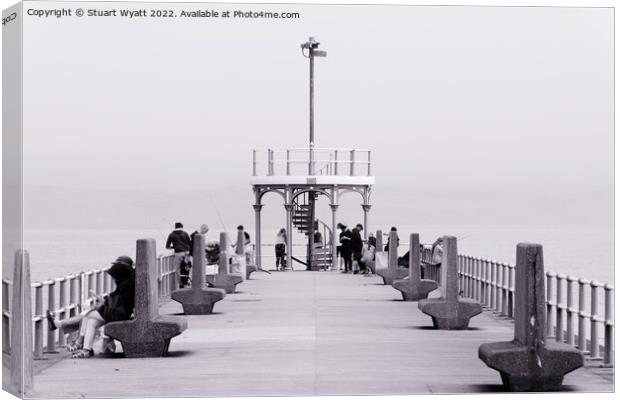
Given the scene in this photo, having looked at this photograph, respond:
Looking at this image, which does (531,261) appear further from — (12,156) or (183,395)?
(12,156)

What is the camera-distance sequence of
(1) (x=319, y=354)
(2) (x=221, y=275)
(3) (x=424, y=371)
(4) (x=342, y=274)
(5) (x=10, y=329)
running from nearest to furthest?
(5) (x=10, y=329), (3) (x=424, y=371), (1) (x=319, y=354), (2) (x=221, y=275), (4) (x=342, y=274)

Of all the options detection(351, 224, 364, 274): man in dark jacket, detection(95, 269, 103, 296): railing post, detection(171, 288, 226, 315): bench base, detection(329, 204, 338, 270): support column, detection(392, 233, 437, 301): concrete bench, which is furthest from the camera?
detection(329, 204, 338, 270): support column

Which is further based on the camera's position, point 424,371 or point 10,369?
point 424,371

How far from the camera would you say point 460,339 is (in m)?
17.6

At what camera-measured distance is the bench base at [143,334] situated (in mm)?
14727

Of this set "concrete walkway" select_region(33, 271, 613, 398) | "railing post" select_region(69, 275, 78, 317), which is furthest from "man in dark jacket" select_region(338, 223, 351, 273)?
"railing post" select_region(69, 275, 78, 317)

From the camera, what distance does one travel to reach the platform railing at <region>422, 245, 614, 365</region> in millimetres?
14731

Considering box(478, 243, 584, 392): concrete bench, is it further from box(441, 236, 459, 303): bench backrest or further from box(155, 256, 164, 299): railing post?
box(155, 256, 164, 299): railing post

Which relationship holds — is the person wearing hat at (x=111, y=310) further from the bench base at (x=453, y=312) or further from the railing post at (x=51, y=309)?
the bench base at (x=453, y=312)

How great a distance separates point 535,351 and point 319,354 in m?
4.05

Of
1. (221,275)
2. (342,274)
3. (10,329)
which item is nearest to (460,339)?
(10,329)

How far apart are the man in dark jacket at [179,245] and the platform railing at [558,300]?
547 centimetres

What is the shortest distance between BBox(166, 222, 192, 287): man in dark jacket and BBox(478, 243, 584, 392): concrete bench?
1624cm

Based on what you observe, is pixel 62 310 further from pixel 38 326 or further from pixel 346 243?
pixel 346 243
